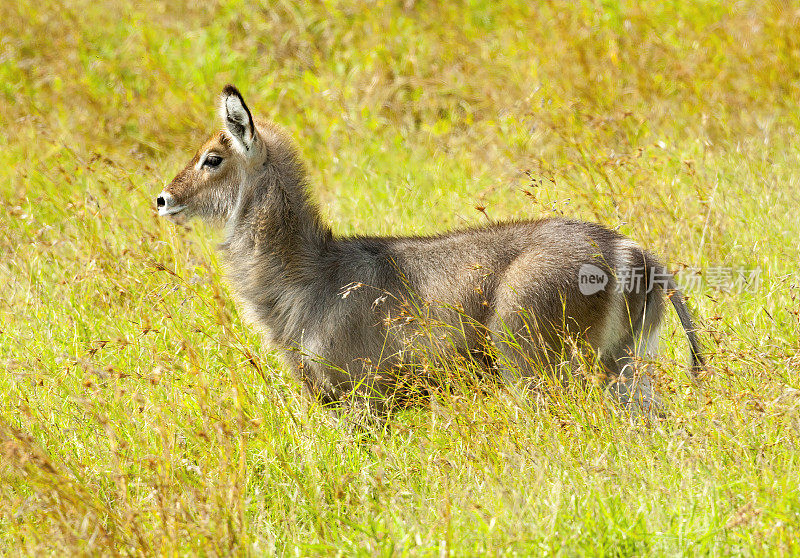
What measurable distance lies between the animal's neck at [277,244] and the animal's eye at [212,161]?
9.8 inches

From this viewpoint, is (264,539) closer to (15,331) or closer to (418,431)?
(418,431)

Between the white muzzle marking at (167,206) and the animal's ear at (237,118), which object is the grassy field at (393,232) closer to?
the white muzzle marking at (167,206)

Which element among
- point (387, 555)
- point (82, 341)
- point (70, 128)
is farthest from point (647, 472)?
point (70, 128)

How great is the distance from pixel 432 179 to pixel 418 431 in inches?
125

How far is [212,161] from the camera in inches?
179

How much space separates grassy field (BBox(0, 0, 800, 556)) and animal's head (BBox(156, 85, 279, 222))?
1.30 ft

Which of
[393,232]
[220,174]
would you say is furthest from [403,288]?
[393,232]

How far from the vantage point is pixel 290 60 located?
8.96 meters

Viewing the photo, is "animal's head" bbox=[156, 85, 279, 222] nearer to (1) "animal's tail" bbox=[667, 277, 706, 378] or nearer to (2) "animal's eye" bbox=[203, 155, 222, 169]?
(2) "animal's eye" bbox=[203, 155, 222, 169]

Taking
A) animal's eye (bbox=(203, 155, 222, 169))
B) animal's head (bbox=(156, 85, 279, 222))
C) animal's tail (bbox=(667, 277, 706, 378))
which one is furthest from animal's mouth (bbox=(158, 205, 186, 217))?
animal's tail (bbox=(667, 277, 706, 378))

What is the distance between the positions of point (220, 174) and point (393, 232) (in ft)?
5.02

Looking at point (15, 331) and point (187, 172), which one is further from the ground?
point (187, 172)

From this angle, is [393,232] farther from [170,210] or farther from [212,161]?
[170,210]

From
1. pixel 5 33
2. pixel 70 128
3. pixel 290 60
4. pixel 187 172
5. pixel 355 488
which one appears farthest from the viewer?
pixel 5 33
